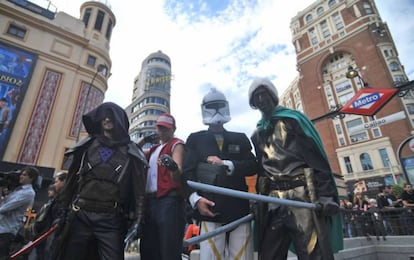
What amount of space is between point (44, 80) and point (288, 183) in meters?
18.0

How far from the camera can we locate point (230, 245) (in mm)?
2053

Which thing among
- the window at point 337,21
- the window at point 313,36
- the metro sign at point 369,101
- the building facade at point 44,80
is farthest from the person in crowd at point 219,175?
the window at point 313,36

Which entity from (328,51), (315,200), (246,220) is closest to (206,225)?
(246,220)

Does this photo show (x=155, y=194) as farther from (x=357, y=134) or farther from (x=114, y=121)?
(x=357, y=134)

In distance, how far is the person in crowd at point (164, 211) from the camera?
1954 millimetres

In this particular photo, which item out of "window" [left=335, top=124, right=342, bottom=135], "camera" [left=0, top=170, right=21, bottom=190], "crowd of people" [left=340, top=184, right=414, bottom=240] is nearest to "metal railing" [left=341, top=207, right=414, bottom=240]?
"crowd of people" [left=340, top=184, right=414, bottom=240]

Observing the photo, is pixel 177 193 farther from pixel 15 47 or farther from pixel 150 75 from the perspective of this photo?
pixel 150 75

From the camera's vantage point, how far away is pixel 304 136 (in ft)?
6.66

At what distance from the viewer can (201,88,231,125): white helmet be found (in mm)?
2578

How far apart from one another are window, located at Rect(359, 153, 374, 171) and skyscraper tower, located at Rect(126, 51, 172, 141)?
3344cm

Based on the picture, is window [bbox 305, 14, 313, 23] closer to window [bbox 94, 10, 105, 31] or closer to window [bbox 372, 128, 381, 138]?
window [bbox 372, 128, 381, 138]

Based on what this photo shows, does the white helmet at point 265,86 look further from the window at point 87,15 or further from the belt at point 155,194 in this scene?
the window at point 87,15

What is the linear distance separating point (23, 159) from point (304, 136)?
53.5ft

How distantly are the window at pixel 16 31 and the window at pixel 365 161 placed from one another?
39.4 meters
